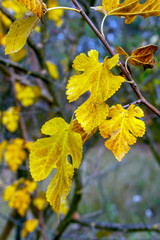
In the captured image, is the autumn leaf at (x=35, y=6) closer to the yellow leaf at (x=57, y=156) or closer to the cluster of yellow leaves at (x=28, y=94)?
the yellow leaf at (x=57, y=156)

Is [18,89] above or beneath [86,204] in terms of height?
above

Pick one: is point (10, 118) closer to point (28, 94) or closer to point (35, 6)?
point (28, 94)

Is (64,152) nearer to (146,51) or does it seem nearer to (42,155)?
(42,155)

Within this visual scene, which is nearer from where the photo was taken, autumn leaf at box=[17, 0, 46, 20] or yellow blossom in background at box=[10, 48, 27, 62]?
autumn leaf at box=[17, 0, 46, 20]

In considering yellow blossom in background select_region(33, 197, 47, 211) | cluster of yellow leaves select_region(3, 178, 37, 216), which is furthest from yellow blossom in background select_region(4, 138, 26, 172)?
yellow blossom in background select_region(33, 197, 47, 211)

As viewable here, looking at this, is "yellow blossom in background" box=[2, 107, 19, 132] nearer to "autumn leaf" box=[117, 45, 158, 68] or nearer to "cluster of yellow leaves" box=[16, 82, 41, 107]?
"cluster of yellow leaves" box=[16, 82, 41, 107]

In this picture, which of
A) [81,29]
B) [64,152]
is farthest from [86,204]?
[64,152]

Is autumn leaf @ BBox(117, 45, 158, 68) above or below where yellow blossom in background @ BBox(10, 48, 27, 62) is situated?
above
